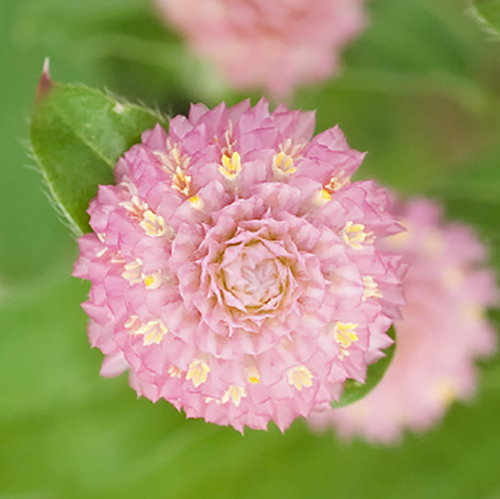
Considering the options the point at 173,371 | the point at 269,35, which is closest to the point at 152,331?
the point at 173,371

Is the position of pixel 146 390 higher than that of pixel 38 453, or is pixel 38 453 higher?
pixel 146 390

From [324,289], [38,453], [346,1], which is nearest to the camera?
[324,289]

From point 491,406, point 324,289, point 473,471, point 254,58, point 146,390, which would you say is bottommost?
point 473,471

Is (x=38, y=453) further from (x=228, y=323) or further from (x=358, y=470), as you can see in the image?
(x=228, y=323)

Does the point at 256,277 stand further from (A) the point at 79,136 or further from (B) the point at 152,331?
(A) the point at 79,136

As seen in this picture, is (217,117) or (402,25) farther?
(402,25)

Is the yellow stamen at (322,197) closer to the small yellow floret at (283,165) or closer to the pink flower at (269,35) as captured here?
the small yellow floret at (283,165)

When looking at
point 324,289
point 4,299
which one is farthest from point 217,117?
point 4,299

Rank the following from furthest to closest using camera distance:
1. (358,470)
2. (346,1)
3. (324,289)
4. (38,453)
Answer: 1. (358,470)
2. (38,453)
3. (346,1)
4. (324,289)
